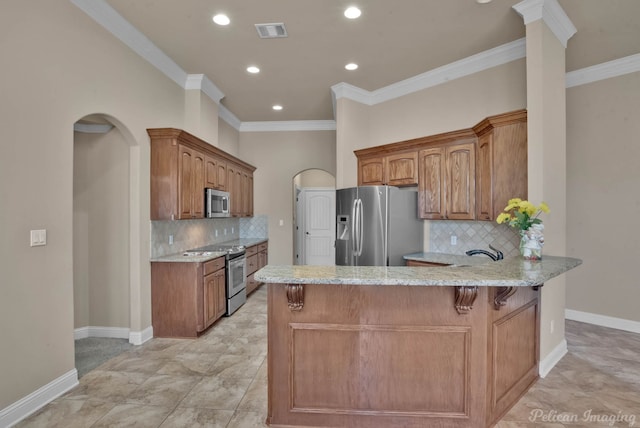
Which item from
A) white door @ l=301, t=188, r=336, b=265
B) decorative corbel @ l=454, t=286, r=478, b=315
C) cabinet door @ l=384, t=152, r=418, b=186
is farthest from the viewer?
white door @ l=301, t=188, r=336, b=265

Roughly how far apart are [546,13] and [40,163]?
169 inches

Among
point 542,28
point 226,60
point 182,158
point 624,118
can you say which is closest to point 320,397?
point 182,158

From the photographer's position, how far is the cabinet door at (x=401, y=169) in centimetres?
425

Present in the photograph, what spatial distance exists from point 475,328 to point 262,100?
471cm

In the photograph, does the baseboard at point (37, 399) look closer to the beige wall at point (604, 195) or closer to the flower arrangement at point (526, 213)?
the flower arrangement at point (526, 213)

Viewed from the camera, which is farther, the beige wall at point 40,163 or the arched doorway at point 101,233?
the arched doorway at point 101,233

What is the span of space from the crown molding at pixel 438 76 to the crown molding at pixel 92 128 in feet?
9.71

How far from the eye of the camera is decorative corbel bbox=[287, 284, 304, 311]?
6.42 ft

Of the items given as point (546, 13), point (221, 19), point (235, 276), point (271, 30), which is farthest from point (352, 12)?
point (235, 276)

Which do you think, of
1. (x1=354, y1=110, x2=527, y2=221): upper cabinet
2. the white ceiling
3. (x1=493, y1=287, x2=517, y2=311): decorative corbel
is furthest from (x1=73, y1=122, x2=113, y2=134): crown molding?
(x1=493, y1=287, x2=517, y2=311): decorative corbel

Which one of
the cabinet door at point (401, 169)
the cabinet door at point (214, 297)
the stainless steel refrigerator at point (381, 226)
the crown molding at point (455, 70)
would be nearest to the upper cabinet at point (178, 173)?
the cabinet door at point (214, 297)

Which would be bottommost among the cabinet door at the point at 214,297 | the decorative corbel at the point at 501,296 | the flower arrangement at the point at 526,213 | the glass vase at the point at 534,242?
the cabinet door at the point at 214,297

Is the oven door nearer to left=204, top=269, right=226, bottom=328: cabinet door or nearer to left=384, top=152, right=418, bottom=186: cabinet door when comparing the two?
left=204, top=269, right=226, bottom=328: cabinet door

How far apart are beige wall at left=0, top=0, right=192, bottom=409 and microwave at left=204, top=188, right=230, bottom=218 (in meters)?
1.51
